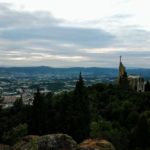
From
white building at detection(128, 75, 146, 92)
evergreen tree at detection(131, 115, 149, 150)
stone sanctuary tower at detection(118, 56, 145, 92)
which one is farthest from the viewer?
white building at detection(128, 75, 146, 92)

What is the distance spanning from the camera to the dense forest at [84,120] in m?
43.6

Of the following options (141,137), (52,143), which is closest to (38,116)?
(141,137)

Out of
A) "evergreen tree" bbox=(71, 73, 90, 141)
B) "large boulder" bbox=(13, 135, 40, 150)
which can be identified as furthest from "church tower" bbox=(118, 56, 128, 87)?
"large boulder" bbox=(13, 135, 40, 150)

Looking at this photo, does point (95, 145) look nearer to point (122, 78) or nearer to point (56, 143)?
point (56, 143)

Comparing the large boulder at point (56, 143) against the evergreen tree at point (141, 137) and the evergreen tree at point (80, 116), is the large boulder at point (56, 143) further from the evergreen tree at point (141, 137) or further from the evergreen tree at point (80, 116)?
the evergreen tree at point (80, 116)

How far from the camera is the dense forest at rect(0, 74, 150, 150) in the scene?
4359 cm

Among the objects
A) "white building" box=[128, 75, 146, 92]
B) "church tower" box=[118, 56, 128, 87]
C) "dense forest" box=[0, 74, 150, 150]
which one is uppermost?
"church tower" box=[118, 56, 128, 87]

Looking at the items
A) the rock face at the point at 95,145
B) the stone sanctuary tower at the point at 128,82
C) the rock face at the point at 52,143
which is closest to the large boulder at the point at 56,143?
the rock face at the point at 52,143

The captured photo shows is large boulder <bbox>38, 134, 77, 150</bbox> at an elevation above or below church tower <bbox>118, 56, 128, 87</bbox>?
below

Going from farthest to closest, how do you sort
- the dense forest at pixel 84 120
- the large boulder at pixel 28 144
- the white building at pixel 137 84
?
the white building at pixel 137 84 → the dense forest at pixel 84 120 → the large boulder at pixel 28 144

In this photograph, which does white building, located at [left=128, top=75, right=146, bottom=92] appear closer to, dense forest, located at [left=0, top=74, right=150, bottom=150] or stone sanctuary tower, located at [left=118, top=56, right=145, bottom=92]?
stone sanctuary tower, located at [left=118, top=56, right=145, bottom=92]

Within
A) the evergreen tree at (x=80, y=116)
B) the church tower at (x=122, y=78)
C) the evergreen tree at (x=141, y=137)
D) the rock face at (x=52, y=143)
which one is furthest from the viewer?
the church tower at (x=122, y=78)

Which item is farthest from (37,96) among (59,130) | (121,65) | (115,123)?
(121,65)

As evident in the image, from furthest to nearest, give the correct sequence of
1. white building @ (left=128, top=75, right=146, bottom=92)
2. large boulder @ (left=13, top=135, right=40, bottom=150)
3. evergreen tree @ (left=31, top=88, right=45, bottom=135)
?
white building @ (left=128, top=75, right=146, bottom=92) < evergreen tree @ (left=31, top=88, right=45, bottom=135) < large boulder @ (left=13, top=135, right=40, bottom=150)
